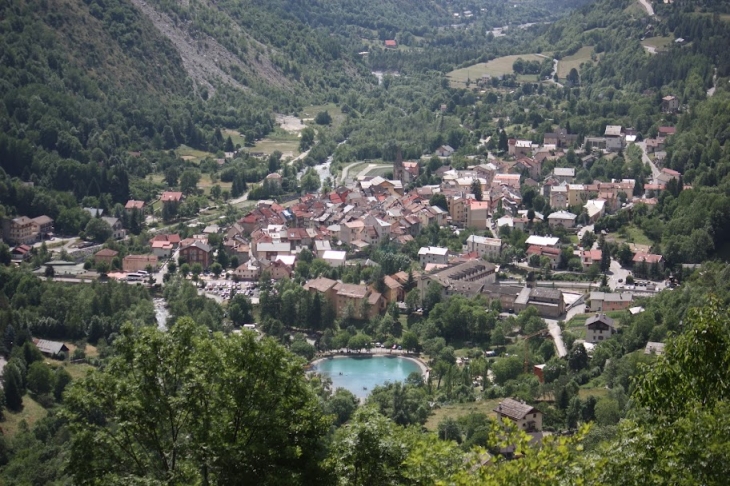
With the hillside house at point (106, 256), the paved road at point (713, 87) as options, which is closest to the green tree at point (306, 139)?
the hillside house at point (106, 256)

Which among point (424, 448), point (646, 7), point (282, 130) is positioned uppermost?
point (424, 448)

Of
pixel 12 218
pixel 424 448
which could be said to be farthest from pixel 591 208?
pixel 424 448

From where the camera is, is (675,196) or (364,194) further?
(364,194)

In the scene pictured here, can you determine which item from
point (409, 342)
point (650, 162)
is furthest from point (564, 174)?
point (409, 342)

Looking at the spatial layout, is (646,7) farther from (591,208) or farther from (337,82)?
(591,208)

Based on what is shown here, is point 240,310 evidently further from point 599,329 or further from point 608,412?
point 608,412

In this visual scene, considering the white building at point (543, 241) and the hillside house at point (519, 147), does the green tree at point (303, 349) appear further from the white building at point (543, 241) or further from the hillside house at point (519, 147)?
the hillside house at point (519, 147)
